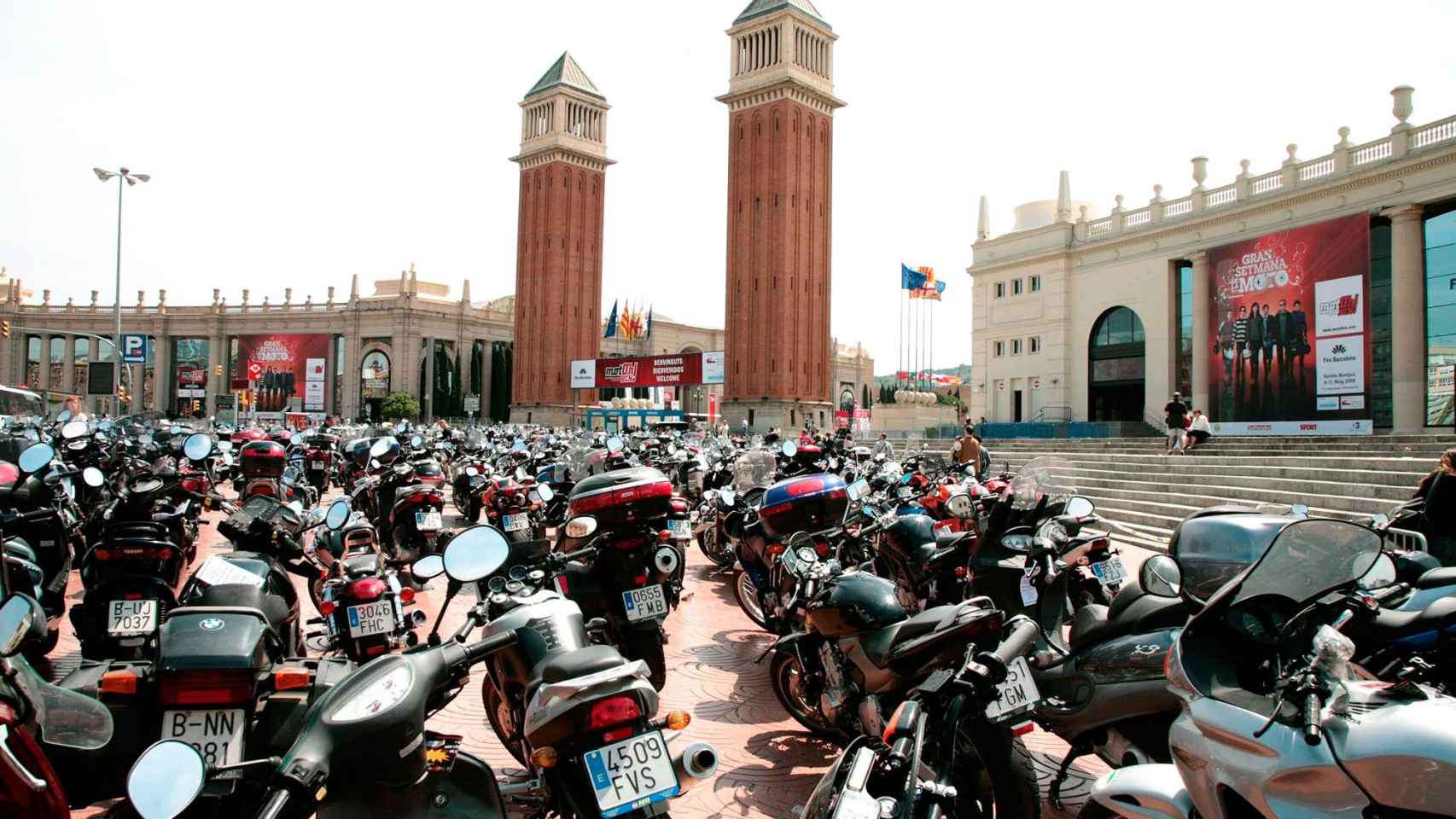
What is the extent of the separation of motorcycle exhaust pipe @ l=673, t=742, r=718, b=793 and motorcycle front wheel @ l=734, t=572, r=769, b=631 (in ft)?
13.3

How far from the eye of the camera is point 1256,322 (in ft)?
88.0

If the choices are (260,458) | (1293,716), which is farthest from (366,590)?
(260,458)

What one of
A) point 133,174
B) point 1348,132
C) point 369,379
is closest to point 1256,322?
point 1348,132

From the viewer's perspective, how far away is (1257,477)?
48.4 feet

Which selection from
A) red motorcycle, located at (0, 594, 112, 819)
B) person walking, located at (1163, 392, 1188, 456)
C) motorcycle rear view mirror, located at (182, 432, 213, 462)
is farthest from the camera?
person walking, located at (1163, 392, 1188, 456)

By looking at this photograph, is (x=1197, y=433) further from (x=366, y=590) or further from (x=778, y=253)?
(x=778, y=253)

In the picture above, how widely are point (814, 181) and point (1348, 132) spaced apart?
88.3ft

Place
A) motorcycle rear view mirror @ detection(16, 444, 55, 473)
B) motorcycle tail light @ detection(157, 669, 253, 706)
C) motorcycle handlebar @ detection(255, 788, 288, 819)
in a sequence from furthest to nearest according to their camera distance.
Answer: motorcycle rear view mirror @ detection(16, 444, 55, 473) → motorcycle tail light @ detection(157, 669, 253, 706) → motorcycle handlebar @ detection(255, 788, 288, 819)

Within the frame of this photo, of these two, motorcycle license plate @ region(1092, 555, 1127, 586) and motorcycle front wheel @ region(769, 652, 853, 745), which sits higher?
motorcycle license plate @ region(1092, 555, 1127, 586)

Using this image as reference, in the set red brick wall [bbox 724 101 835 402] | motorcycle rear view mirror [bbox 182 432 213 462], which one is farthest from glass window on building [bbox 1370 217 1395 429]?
motorcycle rear view mirror [bbox 182 432 213 462]

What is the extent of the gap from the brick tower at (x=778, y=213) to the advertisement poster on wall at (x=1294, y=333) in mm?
22895

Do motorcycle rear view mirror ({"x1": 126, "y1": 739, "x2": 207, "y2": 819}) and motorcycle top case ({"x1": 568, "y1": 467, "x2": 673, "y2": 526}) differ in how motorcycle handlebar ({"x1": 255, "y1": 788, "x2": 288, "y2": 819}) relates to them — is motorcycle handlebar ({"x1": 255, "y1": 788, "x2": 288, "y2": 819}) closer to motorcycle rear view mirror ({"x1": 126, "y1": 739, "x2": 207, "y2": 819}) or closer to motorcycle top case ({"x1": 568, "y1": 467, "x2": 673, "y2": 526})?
motorcycle rear view mirror ({"x1": 126, "y1": 739, "x2": 207, "y2": 819})

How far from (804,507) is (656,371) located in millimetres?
41524

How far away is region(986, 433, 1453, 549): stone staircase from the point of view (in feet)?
41.0
